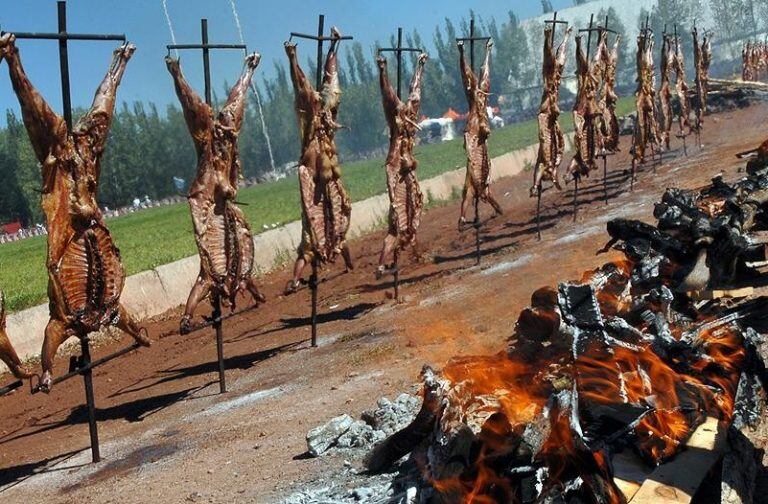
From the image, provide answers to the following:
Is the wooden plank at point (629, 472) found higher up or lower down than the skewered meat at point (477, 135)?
lower down

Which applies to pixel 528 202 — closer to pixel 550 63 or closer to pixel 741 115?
pixel 550 63

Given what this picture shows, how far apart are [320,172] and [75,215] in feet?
14.7

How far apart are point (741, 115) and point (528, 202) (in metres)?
17.3

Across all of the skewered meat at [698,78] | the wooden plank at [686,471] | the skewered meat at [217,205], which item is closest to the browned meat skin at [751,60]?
the skewered meat at [698,78]

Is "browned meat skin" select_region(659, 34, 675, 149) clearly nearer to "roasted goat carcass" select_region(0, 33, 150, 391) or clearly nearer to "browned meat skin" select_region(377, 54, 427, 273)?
"browned meat skin" select_region(377, 54, 427, 273)

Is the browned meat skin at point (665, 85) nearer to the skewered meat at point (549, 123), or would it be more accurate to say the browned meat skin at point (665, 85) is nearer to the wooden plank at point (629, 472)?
the skewered meat at point (549, 123)

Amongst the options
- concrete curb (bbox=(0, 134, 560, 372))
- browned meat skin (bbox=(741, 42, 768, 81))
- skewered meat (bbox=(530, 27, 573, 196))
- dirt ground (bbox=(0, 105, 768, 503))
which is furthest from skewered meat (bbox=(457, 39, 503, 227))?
browned meat skin (bbox=(741, 42, 768, 81))

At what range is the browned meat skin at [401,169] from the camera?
1438 cm

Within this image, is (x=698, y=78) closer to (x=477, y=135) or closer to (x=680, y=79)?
(x=680, y=79)

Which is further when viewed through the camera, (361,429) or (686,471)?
(361,429)

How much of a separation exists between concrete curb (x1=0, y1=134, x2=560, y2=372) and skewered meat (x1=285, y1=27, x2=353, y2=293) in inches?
279

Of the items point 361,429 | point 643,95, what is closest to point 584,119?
point 643,95

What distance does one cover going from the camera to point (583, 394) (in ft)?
20.3

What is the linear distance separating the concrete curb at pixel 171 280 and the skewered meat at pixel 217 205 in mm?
7159
